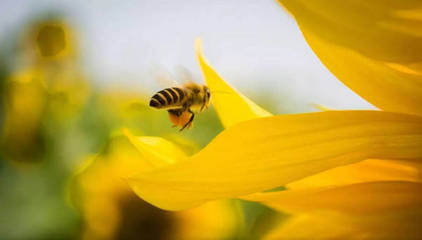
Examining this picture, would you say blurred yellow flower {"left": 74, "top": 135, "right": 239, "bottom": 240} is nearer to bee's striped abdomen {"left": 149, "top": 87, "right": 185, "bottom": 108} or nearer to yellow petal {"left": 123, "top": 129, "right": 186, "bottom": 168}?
bee's striped abdomen {"left": 149, "top": 87, "right": 185, "bottom": 108}

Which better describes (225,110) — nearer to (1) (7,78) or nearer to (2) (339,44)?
(2) (339,44)

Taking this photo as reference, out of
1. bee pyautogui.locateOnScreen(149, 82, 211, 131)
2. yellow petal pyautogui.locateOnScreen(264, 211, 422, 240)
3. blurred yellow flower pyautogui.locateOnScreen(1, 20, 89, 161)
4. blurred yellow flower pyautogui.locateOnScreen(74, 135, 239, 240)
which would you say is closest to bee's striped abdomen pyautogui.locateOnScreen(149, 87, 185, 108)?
bee pyautogui.locateOnScreen(149, 82, 211, 131)

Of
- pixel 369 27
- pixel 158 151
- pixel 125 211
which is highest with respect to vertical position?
pixel 369 27

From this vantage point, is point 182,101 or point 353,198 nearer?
point 353,198

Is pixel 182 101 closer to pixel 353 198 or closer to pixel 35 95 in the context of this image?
pixel 353 198

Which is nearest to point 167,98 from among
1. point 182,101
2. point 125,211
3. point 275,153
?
point 182,101

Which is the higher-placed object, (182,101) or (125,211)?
(182,101)

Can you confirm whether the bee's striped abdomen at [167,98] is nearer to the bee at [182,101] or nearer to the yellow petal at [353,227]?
the bee at [182,101]
